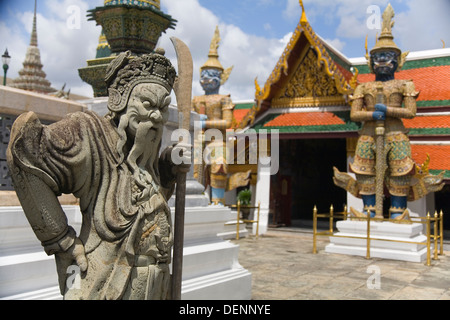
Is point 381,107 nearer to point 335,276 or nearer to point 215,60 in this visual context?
point 335,276

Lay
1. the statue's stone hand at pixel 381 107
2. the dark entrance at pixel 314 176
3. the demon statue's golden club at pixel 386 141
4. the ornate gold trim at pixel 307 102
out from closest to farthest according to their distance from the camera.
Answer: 1. the statue's stone hand at pixel 381 107
2. the demon statue's golden club at pixel 386 141
3. the ornate gold trim at pixel 307 102
4. the dark entrance at pixel 314 176

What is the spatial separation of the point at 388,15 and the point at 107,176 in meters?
8.30

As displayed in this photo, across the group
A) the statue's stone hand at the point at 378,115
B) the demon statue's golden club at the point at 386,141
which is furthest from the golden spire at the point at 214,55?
the statue's stone hand at the point at 378,115

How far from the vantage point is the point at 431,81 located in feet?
37.4

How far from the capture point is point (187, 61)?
2465 millimetres

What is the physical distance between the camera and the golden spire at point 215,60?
11.1m

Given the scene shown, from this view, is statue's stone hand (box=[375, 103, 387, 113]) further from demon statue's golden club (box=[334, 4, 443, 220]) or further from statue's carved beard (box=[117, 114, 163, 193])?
statue's carved beard (box=[117, 114, 163, 193])

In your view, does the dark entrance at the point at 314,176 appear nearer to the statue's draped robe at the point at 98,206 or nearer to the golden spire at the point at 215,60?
the golden spire at the point at 215,60

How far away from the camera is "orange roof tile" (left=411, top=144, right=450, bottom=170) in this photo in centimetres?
1020

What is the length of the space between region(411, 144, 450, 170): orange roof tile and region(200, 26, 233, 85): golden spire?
5126 millimetres

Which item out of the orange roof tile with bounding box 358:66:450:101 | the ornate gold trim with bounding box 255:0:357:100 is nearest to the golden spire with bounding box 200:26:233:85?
the ornate gold trim with bounding box 255:0:357:100

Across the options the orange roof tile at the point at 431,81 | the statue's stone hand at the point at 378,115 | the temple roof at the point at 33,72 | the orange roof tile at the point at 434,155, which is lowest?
the orange roof tile at the point at 434,155

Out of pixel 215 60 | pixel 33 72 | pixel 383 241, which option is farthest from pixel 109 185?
pixel 33 72

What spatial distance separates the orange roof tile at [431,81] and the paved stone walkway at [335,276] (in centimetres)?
445
